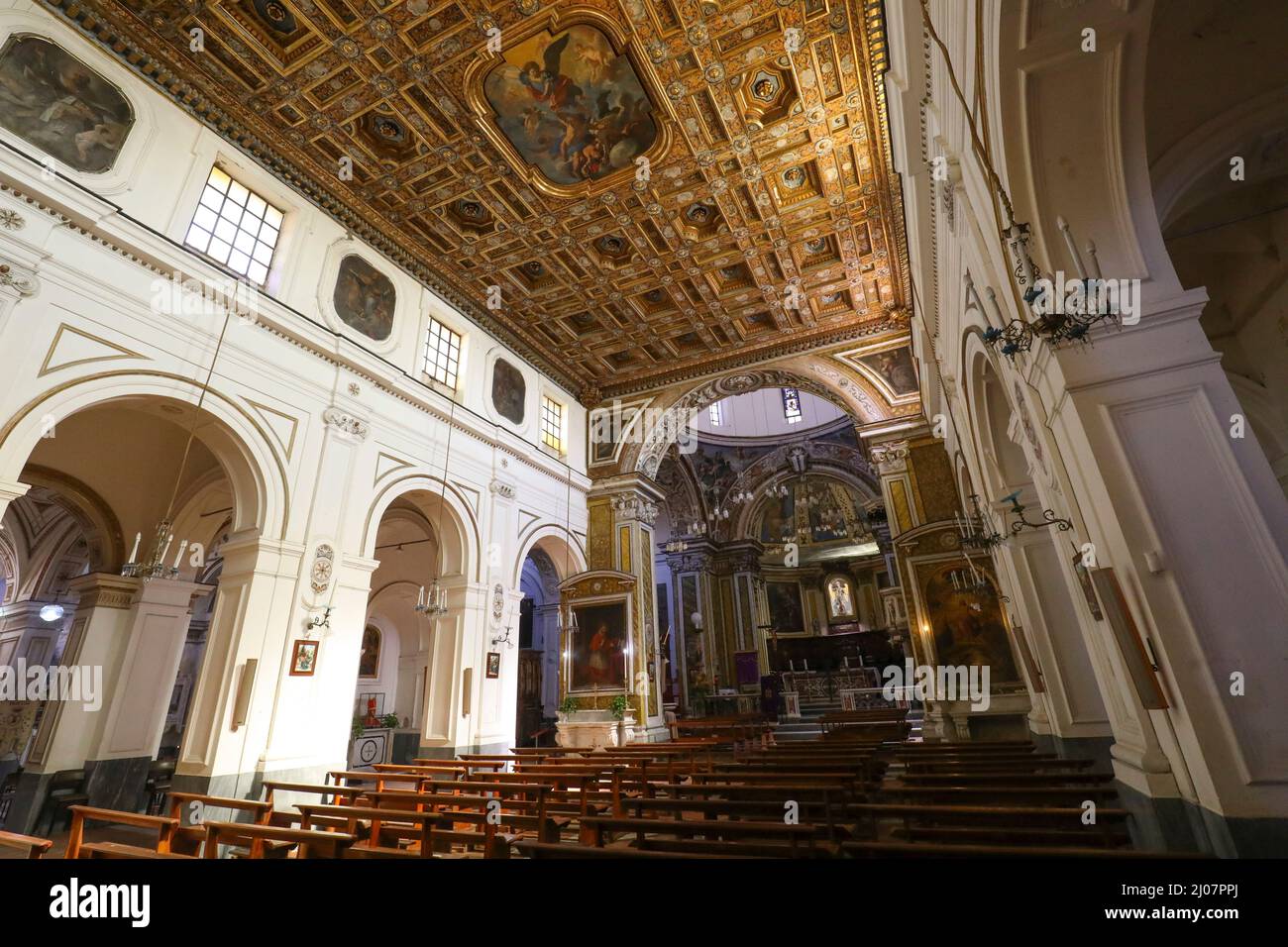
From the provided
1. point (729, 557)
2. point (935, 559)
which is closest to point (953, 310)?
point (935, 559)

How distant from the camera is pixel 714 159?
909cm

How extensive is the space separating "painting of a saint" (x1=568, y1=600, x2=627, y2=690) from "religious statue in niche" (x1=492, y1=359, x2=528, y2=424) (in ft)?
14.6

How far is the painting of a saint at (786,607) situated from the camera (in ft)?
70.2

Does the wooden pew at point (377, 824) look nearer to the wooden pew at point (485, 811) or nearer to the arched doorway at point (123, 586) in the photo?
the wooden pew at point (485, 811)

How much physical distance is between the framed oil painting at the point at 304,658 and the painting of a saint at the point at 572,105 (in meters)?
7.59

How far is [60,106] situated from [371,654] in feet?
39.0

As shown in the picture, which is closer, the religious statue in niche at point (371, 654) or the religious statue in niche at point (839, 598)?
the religious statue in niche at point (371, 654)

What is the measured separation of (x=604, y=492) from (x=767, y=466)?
9426mm

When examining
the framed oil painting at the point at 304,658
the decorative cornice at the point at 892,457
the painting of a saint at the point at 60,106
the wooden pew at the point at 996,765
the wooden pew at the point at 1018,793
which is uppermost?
the painting of a saint at the point at 60,106

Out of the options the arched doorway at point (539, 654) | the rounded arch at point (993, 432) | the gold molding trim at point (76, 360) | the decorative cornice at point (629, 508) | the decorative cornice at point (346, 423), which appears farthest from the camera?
the arched doorway at point (539, 654)

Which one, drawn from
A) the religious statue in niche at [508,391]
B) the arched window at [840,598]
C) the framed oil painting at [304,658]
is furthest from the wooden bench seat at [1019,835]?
the arched window at [840,598]

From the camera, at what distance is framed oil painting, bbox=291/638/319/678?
7.56m

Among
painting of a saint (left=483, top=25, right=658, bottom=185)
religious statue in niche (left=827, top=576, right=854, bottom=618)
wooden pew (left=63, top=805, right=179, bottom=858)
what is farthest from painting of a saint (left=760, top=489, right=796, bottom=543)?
wooden pew (left=63, top=805, right=179, bottom=858)
